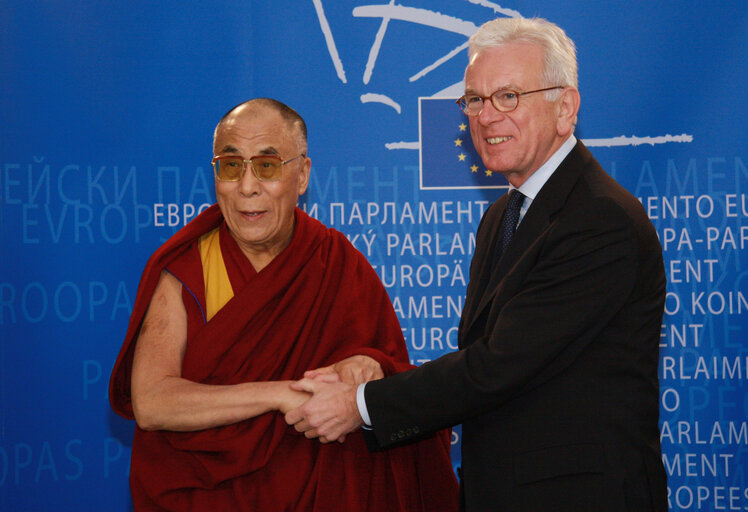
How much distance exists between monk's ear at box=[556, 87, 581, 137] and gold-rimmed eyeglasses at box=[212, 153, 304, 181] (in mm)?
806

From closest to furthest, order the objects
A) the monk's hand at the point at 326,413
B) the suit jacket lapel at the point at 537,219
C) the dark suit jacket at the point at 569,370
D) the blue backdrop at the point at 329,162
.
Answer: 1. the dark suit jacket at the point at 569,370
2. the suit jacket lapel at the point at 537,219
3. the monk's hand at the point at 326,413
4. the blue backdrop at the point at 329,162

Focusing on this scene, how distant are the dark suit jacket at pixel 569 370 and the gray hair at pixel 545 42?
1.04ft

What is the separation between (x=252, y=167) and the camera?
2246 millimetres

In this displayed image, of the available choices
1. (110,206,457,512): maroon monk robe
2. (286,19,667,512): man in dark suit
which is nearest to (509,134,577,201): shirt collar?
(286,19,667,512): man in dark suit

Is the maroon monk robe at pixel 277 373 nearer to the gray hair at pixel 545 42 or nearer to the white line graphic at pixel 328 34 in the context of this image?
the gray hair at pixel 545 42

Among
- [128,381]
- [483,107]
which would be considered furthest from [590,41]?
[128,381]

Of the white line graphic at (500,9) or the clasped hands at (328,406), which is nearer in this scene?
the clasped hands at (328,406)

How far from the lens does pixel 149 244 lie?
11.3 feet

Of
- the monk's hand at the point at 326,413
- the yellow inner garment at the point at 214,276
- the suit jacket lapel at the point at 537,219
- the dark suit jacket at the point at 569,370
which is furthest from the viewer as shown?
the yellow inner garment at the point at 214,276

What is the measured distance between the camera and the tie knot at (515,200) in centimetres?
213

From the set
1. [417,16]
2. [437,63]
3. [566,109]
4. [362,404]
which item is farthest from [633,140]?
[362,404]

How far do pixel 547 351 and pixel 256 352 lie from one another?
32.3 inches

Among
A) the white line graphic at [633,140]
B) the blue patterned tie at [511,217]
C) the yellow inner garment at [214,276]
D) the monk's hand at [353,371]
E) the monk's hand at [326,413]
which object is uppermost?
the white line graphic at [633,140]

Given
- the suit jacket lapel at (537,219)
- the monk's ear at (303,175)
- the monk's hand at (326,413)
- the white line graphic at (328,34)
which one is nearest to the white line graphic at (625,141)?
the white line graphic at (328,34)
